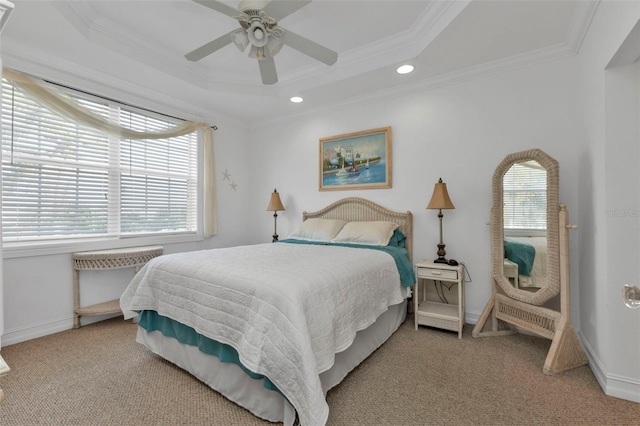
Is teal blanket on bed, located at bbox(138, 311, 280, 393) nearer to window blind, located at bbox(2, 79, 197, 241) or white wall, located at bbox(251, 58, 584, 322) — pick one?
window blind, located at bbox(2, 79, 197, 241)

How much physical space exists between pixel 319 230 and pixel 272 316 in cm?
211

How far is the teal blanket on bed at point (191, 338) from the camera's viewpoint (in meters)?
1.90

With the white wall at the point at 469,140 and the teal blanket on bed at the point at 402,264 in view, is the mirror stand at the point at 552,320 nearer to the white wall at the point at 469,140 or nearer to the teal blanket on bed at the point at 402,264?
the white wall at the point at 469,140

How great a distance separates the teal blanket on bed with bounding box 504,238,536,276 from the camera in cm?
266

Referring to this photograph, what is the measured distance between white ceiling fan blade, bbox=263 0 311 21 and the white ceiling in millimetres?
573

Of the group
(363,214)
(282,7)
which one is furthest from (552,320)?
(282,7)

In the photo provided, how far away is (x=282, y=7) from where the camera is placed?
2064 millimetres

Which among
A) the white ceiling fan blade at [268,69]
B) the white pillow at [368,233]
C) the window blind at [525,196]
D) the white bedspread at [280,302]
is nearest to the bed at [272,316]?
the white bedspread at [280,302]

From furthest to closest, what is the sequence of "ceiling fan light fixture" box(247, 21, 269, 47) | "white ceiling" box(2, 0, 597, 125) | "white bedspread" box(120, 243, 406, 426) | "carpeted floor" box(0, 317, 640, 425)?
"white ceiling" box(2, 0, 597, 125)
"ceiling fan light fixture" box(247, 21, 269, 47)
"carpeted floor" box(0, 317, 640, 425)
"white bedspread" box(120, 243, 406, 426)

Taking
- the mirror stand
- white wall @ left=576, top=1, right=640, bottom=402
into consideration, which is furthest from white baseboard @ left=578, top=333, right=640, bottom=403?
the mirror stand

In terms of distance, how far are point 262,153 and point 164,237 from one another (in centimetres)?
186

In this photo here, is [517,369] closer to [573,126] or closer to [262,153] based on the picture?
[573,126]

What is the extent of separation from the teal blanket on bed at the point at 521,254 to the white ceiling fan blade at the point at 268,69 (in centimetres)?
247

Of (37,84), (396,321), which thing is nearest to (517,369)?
(396,321)
